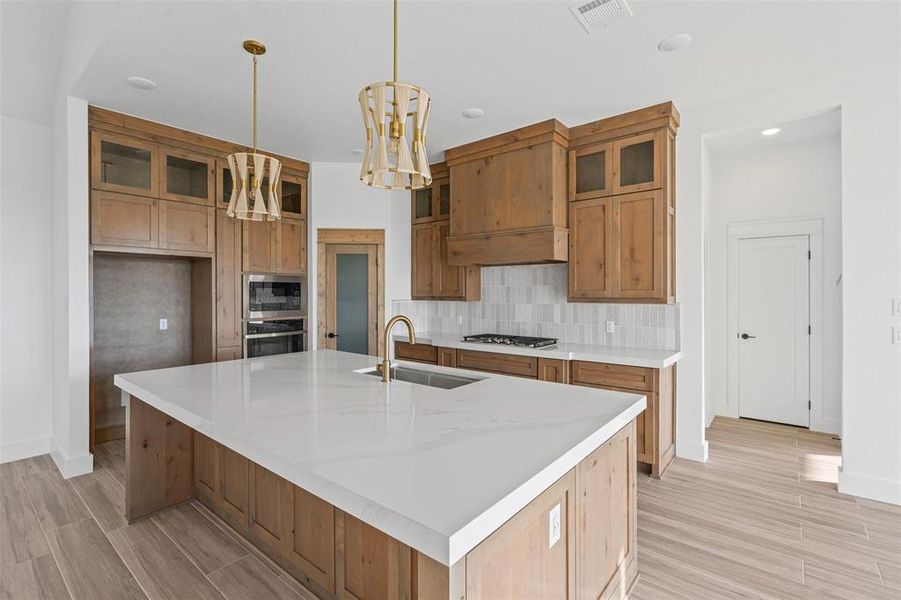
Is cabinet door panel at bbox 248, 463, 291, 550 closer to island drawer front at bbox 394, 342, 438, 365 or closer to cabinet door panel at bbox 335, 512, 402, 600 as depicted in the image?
cabinet door panel at bbox 335, 512, 402, 600

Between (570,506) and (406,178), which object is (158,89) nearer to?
(406,178)

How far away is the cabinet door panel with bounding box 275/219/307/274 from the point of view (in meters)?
4.75

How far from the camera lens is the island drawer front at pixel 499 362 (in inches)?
148

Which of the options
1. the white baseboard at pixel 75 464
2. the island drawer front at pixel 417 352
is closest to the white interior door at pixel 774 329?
the island drawer front at pixel 417 352

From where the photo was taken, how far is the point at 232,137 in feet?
13.8

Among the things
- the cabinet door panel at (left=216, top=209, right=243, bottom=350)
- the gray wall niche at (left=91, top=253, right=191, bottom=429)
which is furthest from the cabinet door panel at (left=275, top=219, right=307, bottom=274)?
the gray wall niche at (left=91, top=253, right=191, bottom=429)

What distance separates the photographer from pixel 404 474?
3.80 feet

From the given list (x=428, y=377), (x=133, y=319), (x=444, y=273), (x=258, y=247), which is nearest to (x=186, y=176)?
(x=258, y=247)

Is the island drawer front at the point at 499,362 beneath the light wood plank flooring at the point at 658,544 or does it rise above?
above

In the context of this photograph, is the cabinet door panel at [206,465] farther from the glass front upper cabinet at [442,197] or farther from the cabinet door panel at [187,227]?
the glass front upper cabinet at [442,197]

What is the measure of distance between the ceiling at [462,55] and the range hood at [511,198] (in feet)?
0.90

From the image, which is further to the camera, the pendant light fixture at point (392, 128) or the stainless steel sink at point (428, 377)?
the stainless steel sink at point (428, 377)

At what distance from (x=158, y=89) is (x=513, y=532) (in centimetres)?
366

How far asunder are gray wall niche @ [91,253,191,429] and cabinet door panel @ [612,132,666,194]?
425 centimetres
